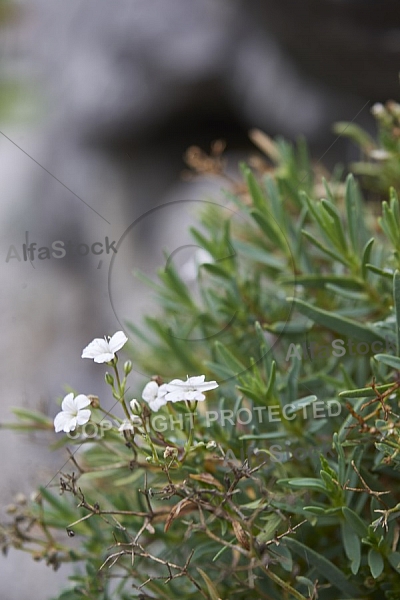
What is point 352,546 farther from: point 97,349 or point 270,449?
point 97,349

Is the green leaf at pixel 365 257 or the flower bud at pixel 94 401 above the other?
the green leaf at pixel 365 257

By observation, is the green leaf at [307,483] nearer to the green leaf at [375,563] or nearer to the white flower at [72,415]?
the green leaf at [375,563]

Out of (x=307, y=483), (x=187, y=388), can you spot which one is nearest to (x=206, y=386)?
(x=187, y=388)

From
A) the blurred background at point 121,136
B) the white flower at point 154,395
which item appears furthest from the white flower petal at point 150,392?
the blurred background at point 121,136

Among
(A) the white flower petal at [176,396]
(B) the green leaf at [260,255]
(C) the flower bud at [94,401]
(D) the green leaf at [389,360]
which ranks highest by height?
(D) the green leaf at [389,360]

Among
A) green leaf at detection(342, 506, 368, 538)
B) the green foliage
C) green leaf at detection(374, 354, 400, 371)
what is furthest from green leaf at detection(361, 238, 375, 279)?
green leaf at detection(342, 506, 368, 538)

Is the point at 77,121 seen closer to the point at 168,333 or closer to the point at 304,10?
the point at 304,10
